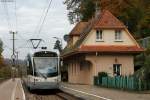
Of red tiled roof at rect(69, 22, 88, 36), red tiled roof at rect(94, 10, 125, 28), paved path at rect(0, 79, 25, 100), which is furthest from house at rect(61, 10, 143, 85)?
red tiled roof at rect(69, 22, 88, 36)

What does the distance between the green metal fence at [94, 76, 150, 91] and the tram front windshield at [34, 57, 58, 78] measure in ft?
18.5

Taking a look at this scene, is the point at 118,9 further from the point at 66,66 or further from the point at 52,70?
the point at 52,70

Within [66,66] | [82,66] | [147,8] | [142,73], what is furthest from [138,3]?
[142,73]

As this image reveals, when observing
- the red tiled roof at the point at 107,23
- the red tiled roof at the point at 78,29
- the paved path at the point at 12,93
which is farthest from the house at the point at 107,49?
the red tiled roof at the point at 78,29

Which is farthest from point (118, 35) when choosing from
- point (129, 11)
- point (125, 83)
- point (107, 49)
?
point (129, 11)

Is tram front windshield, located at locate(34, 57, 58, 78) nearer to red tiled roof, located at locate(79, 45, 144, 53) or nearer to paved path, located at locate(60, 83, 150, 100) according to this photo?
paved path, located at locate(60, 83, 150, 100)

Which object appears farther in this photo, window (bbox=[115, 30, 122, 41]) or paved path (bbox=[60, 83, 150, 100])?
window (bbox=[115, 30, 122, 41])

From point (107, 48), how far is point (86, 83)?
4.81m

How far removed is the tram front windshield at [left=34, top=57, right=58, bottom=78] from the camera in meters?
36.6

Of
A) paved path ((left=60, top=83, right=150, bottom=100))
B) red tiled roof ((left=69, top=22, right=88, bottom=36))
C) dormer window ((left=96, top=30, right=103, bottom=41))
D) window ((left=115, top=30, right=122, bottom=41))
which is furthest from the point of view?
red tiled roof ((left=69, top=22, right=88, bottom=36))

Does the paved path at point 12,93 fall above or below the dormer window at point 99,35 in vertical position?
below

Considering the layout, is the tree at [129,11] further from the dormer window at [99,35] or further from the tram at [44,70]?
the tram at [44,70]

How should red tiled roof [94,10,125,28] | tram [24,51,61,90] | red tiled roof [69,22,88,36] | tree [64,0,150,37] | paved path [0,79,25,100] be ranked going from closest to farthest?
paved path [0,79,25,100], tram [24,51,61,90], red tiled roof [94,10,125,28], red tiled roof [69,22,88,36], tree [64,0,150,37]

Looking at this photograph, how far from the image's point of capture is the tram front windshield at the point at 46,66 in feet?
120
